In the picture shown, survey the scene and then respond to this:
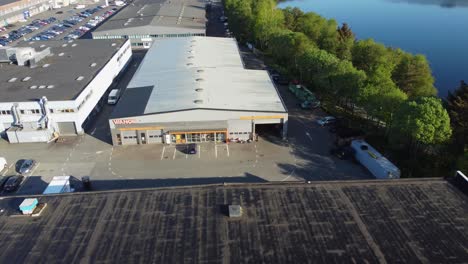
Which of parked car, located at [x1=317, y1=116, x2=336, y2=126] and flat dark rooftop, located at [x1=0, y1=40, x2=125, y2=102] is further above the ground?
flat dark rooftop, located at [x1=0, y1=40, x2=125, y2=102]

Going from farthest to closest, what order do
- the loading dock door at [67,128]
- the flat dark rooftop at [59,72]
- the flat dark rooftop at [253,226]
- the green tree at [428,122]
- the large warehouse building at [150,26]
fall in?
the large warehouse building at [150,26]
the flat dark rooftop at [59,72]
the loading dock door at [67,128]
the green tree at [428,122]
the flat dark rooftop at [253,226]

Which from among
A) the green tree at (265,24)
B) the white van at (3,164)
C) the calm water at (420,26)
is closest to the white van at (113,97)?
the white van at (3,164)

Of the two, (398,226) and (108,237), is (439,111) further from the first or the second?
(108,237)

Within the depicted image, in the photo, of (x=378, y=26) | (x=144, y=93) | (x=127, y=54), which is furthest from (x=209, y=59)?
(x=378, y=26)

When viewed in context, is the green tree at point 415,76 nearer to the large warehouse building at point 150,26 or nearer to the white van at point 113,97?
the white van at point 113,97

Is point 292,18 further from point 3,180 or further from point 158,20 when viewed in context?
point 3,180

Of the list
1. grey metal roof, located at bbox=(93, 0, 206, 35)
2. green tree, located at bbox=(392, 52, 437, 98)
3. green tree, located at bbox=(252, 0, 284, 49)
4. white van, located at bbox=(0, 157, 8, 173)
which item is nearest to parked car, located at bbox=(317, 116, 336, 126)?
green tree, located at bbox=(392, 52, 437, 98)

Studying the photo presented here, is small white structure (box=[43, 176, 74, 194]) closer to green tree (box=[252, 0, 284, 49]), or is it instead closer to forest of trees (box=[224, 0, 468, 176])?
forest of trees (box=[224, 0, 468, 176])

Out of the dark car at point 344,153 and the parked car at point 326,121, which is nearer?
the dark car at point 344,153
